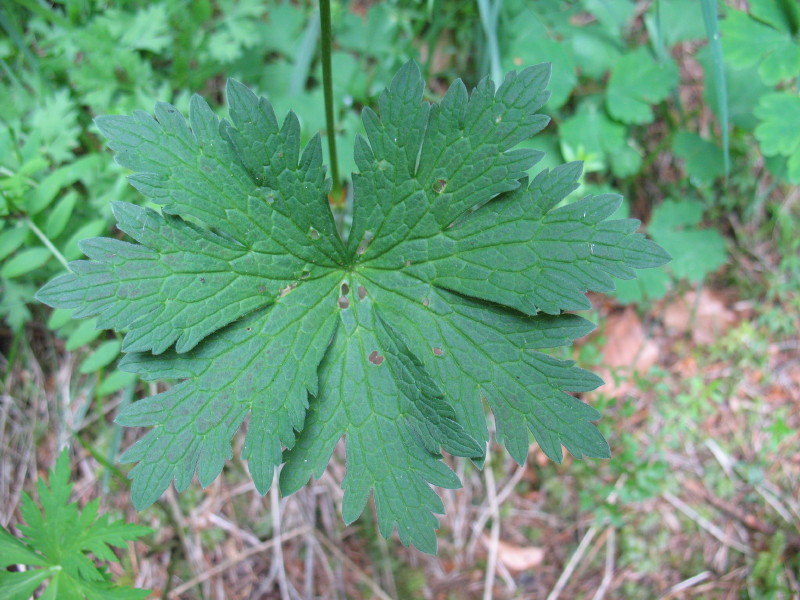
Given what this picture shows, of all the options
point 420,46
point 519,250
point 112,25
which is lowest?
point 519,250

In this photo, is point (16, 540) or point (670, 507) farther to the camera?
point (670, 507)

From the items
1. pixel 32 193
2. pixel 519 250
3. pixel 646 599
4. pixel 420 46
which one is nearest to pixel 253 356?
pixel 519 250

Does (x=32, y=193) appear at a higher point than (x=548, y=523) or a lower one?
higher

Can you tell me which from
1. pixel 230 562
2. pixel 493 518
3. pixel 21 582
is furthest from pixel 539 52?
pixel 21 582

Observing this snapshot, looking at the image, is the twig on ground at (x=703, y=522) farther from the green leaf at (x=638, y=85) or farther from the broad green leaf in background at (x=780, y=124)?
the green leaf at (x=638, y=85)

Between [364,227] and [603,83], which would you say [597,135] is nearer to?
[603,83]

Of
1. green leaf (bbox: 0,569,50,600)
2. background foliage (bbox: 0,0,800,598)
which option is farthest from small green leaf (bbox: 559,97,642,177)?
green leaf (bbox: 0,569,50,600)
